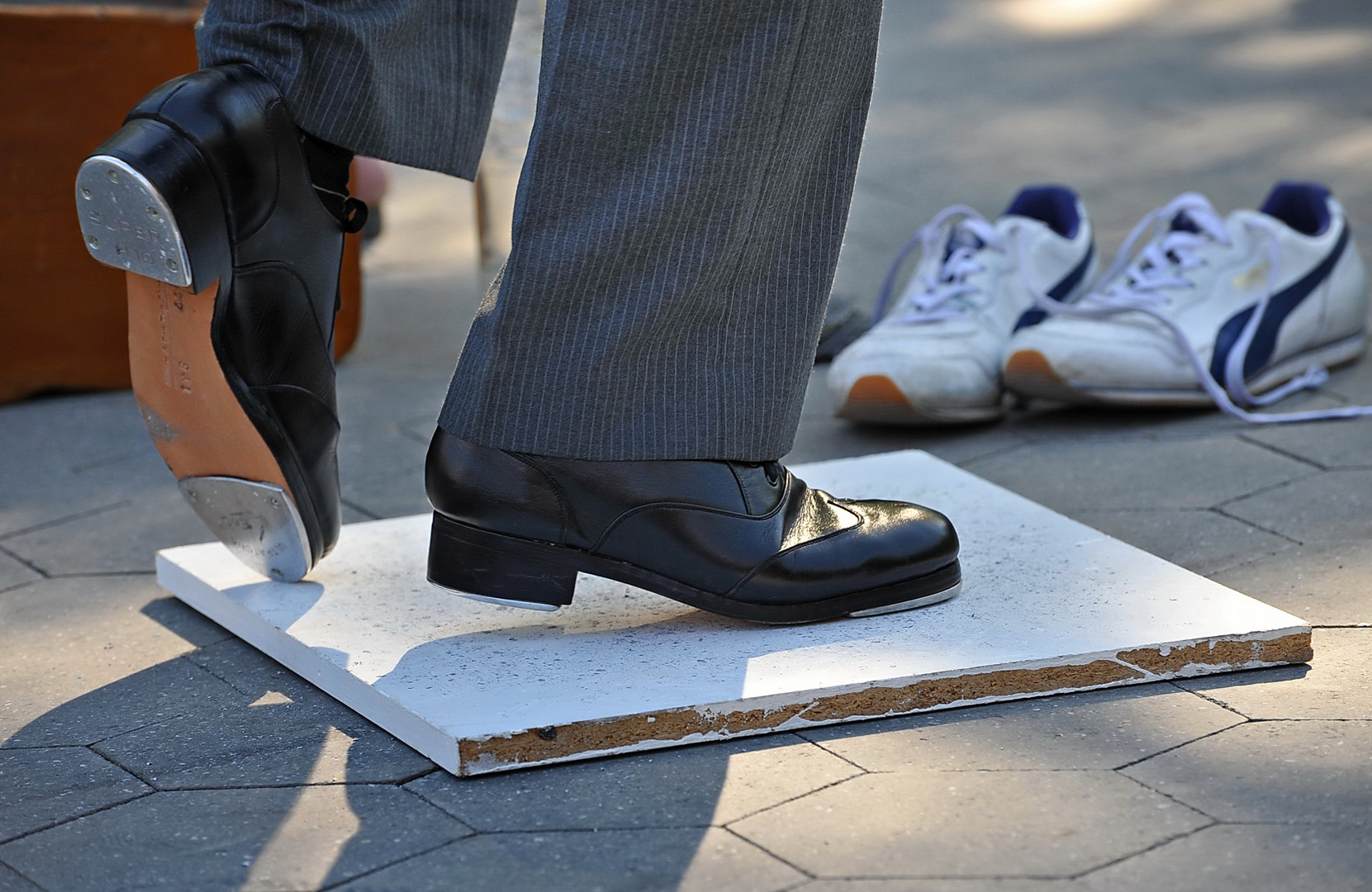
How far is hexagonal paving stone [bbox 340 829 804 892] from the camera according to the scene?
86 centimetres

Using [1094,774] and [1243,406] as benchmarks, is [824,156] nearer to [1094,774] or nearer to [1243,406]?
[1094,774]

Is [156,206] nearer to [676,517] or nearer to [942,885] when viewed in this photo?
[676,517]

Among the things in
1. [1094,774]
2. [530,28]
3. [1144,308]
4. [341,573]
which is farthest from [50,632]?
[530,28]

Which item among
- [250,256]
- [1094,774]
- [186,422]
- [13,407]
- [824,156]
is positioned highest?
[824,156]

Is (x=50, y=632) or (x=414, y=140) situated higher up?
(x=414, y=140)

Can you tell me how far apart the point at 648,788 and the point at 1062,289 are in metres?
1.21

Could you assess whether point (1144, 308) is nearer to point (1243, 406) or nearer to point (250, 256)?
point (1243, 406)

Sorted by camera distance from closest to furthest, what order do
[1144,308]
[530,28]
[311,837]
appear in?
[311,837], [1144,308], [530,28]

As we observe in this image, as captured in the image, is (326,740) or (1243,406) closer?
(326,740)

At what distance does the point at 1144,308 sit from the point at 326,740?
3.93 ft

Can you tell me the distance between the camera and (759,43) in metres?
1.01

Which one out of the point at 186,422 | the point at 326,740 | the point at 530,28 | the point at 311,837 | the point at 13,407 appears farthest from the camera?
the point at 530,28

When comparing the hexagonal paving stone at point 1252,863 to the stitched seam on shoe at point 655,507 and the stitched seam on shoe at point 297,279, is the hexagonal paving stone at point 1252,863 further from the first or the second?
the stitched seam on shoe at point 297,279

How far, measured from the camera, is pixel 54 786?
39.9 inches
